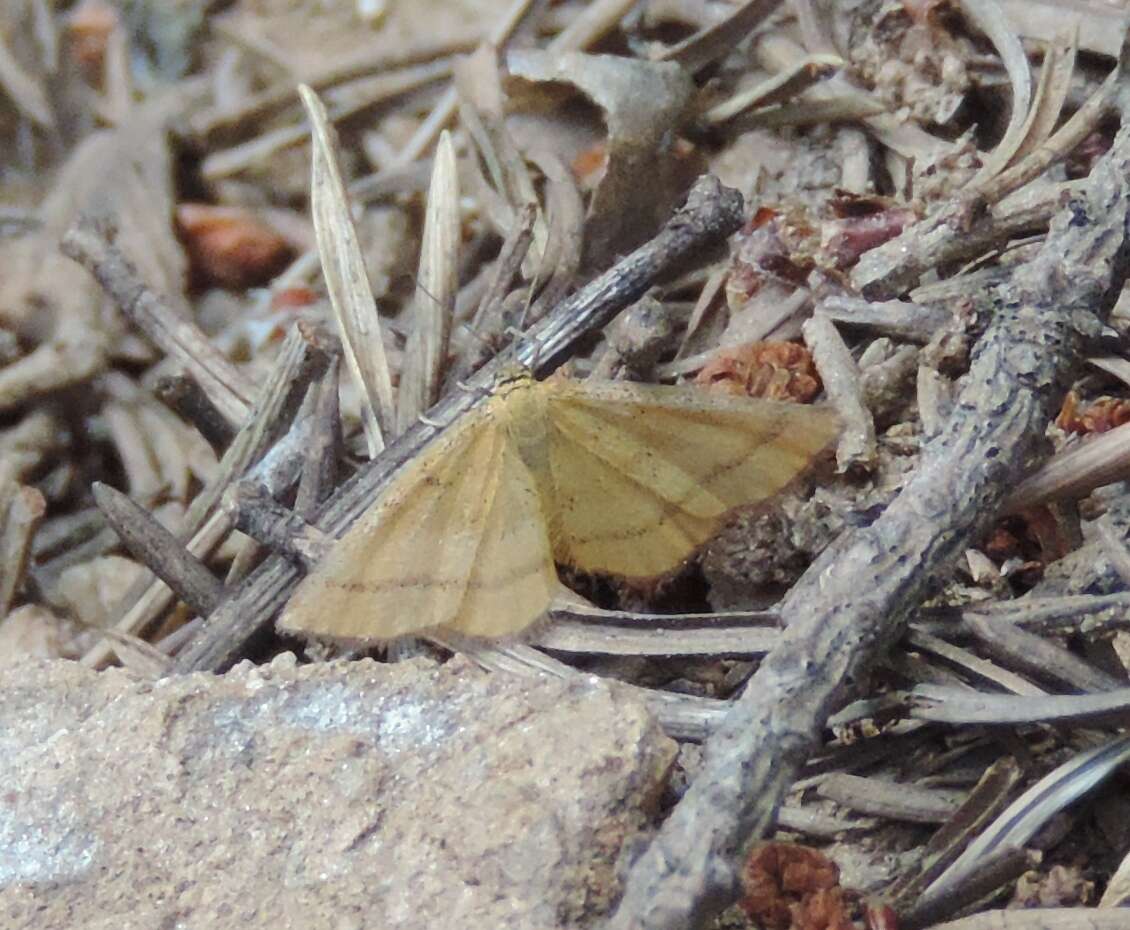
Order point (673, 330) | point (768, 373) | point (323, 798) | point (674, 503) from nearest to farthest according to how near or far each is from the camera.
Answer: point (323, 798)
point (674, 503)
point (768, 373)
point (673, 330)

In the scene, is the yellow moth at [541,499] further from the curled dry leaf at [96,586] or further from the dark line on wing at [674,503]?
the curled dry leaf at [96,586]

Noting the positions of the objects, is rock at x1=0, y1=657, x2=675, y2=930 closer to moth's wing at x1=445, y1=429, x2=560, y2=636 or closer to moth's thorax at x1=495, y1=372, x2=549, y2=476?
moth's wing at x1=445, y1=429, x2=560, y2=636

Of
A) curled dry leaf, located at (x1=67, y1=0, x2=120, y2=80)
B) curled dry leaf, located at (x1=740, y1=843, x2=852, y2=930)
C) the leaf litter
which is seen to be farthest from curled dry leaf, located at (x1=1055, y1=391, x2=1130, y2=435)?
curled dry leaf, located at (x1=67, y1=0, x2=120, y2=80)

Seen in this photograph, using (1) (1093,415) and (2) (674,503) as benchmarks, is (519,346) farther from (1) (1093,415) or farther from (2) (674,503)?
(1) (1093,415)

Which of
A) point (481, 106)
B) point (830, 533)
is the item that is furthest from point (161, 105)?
point (830, 533)

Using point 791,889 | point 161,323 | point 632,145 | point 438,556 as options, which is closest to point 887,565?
point 791,889

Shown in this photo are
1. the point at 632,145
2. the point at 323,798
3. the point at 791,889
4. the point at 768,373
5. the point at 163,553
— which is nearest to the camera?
the point at 791,889

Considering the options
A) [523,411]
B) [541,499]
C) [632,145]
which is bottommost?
[541,499]
